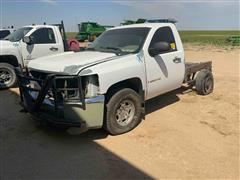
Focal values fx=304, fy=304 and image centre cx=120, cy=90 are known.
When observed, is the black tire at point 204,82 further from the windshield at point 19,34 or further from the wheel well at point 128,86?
the windshield at point 19,34

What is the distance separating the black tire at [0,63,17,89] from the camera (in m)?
9.07

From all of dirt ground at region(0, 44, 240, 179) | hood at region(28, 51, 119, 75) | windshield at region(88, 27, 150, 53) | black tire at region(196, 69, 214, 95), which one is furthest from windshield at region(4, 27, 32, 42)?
black tire at region(196, 69, 214, 95)

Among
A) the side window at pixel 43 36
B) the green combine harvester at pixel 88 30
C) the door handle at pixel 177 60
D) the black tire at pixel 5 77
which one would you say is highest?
the green combine harvester at pixel 88 30

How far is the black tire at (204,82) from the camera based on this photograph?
8.03 metres

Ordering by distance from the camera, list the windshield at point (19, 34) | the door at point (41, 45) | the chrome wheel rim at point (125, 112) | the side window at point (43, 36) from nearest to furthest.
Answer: the chrome wheel rim at point (125, 112) → the door at point (41, 45) → the windshield at point (19, 34) → the side window at point (43, 36)

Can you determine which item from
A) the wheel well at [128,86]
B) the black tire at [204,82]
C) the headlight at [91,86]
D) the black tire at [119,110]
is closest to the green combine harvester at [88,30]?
the black tire at [204,82]

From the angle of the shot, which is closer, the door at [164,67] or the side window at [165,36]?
the door at [164,67]

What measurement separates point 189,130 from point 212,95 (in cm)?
295

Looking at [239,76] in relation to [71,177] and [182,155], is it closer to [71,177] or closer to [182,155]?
[182,155]

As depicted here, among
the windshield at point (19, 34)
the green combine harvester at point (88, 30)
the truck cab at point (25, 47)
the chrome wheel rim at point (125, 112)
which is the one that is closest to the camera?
the chrome wheel rim at point (125, 112)

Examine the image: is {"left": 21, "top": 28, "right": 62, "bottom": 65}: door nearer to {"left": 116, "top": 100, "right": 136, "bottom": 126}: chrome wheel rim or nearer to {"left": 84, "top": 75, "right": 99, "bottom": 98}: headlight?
{"left": 116, "top": 100, "right": 136, "bottom": 126}: chrome wheel rim

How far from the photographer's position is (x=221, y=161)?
4.45 m

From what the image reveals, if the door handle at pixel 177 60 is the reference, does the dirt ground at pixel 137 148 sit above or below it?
below

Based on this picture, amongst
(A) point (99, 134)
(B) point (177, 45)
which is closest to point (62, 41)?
(B) point (177, 45)
